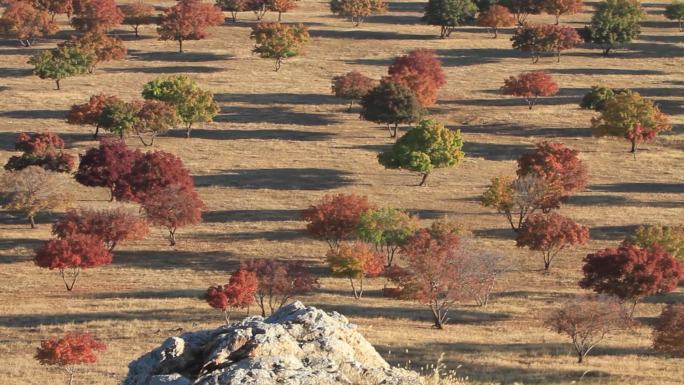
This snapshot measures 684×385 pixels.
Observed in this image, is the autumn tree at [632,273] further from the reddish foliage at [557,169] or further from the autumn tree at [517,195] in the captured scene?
the reddish foliage at [557,169]

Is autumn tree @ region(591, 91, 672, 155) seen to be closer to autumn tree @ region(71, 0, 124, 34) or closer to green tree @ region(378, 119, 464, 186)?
green tree @ region(378, 119, 464, 186)

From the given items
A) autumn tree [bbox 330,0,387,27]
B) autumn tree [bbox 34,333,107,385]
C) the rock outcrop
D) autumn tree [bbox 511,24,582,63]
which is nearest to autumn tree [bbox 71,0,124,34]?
autumn tree [bbox 330,0,387,27]

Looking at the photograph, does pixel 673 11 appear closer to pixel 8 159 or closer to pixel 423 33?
pixel 423 33

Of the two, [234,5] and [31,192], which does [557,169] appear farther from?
[234,5]

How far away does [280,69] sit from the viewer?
5536 inches

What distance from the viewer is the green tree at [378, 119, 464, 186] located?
317ft

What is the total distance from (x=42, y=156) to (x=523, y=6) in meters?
84.6

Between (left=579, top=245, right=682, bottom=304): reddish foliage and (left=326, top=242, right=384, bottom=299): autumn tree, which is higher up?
(left=579, top=245, right=682, bottom=304): reddish foliage

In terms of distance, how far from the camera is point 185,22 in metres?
144

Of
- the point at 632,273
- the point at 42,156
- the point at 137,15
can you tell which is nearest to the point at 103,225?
the point at 42,156

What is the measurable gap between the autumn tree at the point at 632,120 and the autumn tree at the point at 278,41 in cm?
4567

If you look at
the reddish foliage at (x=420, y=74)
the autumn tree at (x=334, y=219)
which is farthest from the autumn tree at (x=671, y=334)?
the reddish foliage at (x=420, y=74)

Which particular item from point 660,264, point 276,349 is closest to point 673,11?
point 660,264

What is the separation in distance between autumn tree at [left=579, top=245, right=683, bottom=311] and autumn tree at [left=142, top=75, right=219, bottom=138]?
2201 inches
